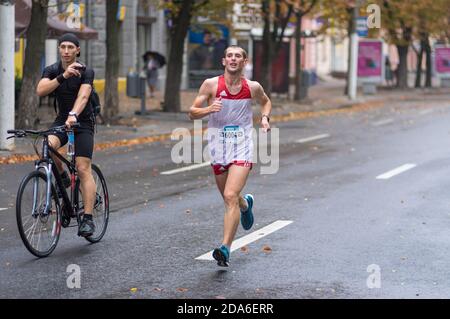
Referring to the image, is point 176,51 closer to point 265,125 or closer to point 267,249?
point 267,249

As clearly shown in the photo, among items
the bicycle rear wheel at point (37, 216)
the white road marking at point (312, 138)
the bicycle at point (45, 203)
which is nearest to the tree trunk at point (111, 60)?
the white road marking at point (312, 138)

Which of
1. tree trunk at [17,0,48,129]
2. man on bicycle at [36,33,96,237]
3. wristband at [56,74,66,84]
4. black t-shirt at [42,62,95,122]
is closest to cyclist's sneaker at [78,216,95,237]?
man on bicycle at [36,33,96,237]

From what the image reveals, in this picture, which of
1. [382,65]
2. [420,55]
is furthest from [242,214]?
[420,55]

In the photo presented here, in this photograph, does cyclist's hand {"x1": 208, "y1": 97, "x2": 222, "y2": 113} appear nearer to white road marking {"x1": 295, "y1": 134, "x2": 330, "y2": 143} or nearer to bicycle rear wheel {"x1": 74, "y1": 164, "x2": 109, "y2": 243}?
bicycle rear wheel {"x1": 74, "y1": 164, "x2": 109, "y2": 243}

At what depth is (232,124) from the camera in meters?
8.89

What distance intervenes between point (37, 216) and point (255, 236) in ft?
7.64

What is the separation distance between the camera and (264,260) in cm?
919

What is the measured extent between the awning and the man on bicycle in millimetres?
16083

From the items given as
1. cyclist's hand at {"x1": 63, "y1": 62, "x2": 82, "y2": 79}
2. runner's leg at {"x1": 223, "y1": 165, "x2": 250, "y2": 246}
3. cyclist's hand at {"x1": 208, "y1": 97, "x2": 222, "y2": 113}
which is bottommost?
runner's leg at {"x1": 223, "y1": 165, "x2": 250, "y2": 246}

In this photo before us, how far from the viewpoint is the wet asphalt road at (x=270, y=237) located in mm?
8047

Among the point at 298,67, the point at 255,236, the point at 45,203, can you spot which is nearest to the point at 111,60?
the point at 298,67

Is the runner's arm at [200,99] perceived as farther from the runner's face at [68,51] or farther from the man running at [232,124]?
the runner's face at [68,51]

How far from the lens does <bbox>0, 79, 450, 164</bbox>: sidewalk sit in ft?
72.5
